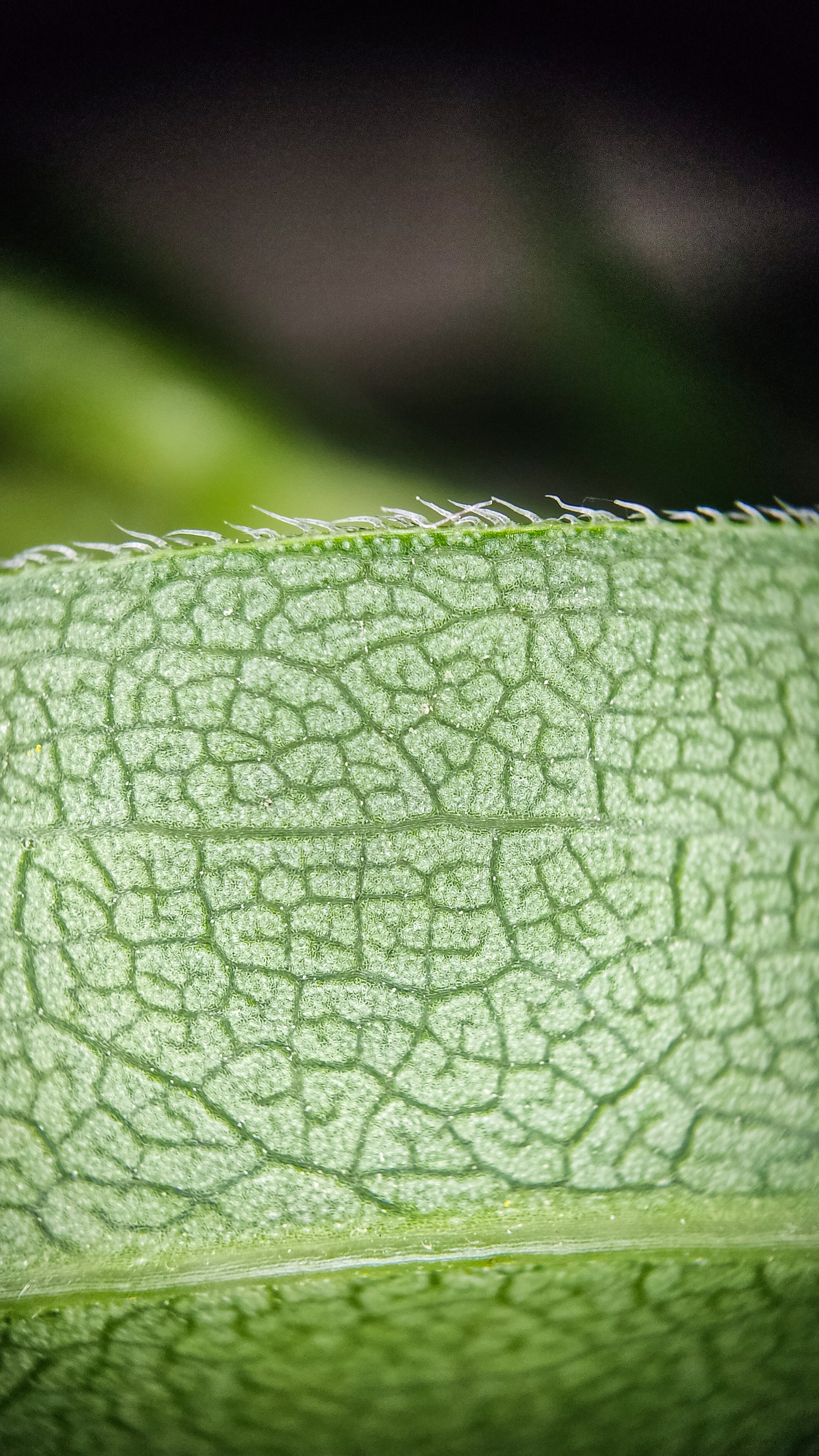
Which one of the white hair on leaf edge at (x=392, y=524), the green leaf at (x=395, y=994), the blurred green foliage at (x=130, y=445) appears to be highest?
the blurred green foliage at (x=130, y=445)

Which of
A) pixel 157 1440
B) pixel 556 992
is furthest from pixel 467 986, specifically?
pixel 157 1440

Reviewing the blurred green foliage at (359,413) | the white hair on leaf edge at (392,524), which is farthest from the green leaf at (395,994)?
the blurred green foliage at (359,413)

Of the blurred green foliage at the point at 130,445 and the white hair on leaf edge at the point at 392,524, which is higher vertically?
the blurred green foliage at the point at 130,445

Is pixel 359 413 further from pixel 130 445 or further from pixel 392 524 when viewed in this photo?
pixel 392 524

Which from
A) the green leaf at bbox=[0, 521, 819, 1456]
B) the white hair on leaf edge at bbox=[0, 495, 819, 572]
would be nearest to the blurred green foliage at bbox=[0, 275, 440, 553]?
the white hair on leaf edge at bbox=[0, 495, 819, 572]

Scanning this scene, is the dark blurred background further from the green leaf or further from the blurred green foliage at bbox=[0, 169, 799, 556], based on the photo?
the green leaf

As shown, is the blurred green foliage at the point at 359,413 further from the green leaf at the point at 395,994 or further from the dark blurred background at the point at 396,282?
the green leaf at the point at 395,994
